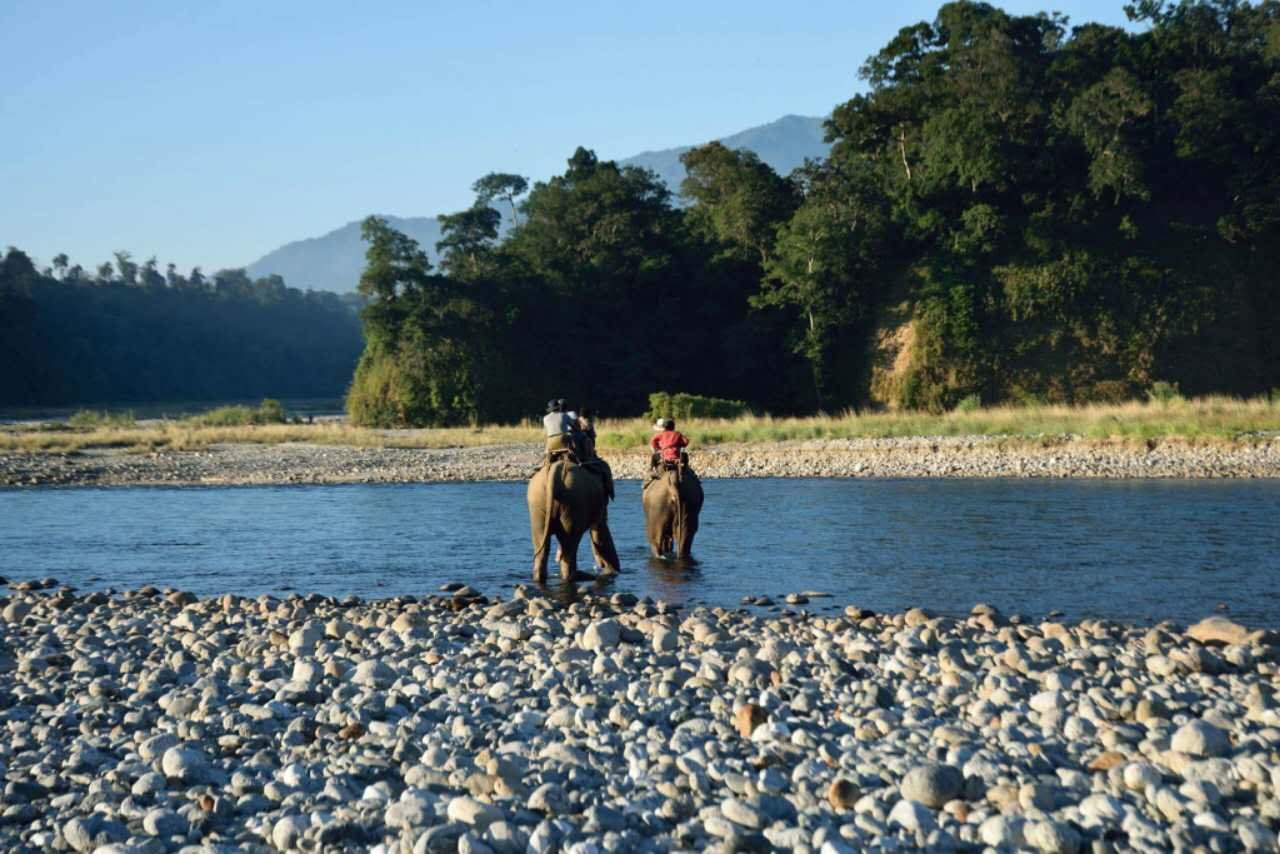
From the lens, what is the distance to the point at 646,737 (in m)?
8.27

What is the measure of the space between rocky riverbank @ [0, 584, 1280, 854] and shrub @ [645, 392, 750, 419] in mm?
32423

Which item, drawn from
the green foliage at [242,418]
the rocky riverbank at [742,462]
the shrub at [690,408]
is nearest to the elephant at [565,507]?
the rocky riverbank at [742,462]

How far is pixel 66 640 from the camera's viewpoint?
481 inches

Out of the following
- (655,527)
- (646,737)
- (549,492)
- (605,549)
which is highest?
(549,492)

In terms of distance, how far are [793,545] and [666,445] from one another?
9.01ft

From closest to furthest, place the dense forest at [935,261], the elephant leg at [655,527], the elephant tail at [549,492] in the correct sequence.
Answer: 1. the elephant tail at [549,492]
2. the elephant leg at [655,527]
3. the dense forest at [935,261]

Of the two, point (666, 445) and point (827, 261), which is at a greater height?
point (827, 261)

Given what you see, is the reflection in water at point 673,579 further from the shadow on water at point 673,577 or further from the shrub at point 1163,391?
the shrub at point 1163,391

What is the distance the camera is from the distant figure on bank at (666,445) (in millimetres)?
17703

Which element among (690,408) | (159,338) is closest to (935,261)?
(690,408)

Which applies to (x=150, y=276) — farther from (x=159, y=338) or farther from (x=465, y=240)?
(x=465, y=240)

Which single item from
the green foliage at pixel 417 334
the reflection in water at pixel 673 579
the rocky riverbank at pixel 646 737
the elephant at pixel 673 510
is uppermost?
the green foliage at pixel 417 334

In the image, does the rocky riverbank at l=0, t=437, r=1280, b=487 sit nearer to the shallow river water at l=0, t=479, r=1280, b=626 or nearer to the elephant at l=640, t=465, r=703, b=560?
the shallow river water at l=0, t=479, r=1280, b=626

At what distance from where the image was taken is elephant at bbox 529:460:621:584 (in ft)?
50.8
